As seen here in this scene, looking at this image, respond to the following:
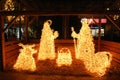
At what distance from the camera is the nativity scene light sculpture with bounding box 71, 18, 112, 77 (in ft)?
29.6

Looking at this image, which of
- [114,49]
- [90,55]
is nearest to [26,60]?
[90,55]

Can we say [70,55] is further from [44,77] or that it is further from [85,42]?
[44,77]

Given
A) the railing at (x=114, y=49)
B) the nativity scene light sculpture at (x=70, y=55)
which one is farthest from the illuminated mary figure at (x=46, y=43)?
the railing at (x=114, y=49)

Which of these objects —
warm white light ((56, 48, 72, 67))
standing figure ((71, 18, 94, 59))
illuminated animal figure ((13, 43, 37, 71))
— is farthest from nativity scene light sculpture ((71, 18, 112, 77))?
illuminated animal figure ((13, 43, 37, 71))

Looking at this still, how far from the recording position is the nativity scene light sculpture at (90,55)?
9023 millimetres

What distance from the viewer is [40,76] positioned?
8648mm

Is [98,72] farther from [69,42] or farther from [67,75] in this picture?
[69,42]

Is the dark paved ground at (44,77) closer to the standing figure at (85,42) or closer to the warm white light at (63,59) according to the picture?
the warm white light at (63,59)

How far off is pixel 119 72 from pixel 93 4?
4101 mm

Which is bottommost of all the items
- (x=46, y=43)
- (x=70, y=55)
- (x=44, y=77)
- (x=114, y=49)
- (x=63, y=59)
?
(x=44, y=77)

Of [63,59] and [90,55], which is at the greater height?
[90,55]

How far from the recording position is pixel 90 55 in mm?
10484

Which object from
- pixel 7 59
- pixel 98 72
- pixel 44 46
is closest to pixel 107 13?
pixel 98 72

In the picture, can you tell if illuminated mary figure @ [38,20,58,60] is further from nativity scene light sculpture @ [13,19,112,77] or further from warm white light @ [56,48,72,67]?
warm white light @ [56,48,72,67]
